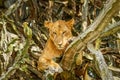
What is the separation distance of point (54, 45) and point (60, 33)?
169 mm

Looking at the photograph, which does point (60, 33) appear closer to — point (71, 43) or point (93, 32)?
point (71, 43)

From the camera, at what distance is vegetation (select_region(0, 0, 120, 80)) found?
8.89 feet

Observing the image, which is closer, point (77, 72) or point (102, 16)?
point (102, 16)

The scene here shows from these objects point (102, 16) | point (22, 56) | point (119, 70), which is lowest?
point (119, 70)

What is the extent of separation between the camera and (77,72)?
10.7 ft

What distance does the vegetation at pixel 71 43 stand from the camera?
8.89 ft

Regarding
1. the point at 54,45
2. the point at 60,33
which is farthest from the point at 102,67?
the point at 60,33

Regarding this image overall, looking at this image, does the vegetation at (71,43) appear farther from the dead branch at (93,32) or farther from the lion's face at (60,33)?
the lion's face at (60,33)

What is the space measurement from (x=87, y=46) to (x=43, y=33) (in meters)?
1.88

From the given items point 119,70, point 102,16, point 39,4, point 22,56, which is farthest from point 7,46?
point 39,4

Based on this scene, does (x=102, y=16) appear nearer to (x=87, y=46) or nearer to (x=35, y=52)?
(x=87, y=46)

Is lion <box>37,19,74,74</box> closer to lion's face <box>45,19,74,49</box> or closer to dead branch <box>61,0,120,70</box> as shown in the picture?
lion's face <box>45,19,74,49</box>

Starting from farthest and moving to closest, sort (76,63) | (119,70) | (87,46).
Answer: (119,70) → (76,63) → (87,46)

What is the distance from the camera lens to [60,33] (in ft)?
13.0
